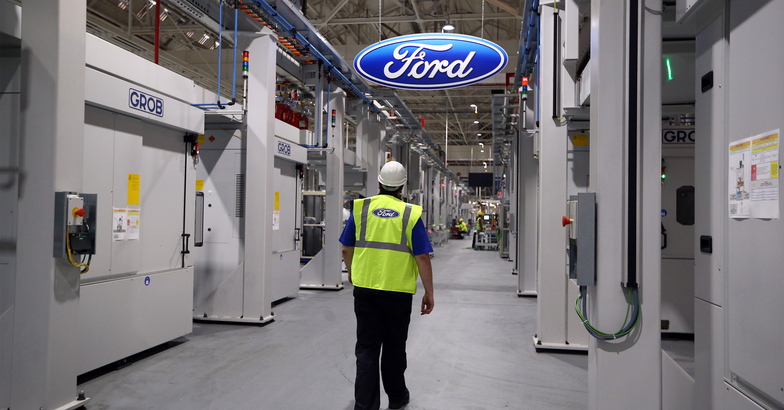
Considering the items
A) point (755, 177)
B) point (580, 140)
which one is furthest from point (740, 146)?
point (580, 140)

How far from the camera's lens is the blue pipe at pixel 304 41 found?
5629 mm

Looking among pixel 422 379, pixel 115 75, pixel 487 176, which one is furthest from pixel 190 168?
pixel 487 176

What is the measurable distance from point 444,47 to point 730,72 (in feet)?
9.83

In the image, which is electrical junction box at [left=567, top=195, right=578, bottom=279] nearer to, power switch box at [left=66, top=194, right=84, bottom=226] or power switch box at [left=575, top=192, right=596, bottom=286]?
power switch box at [left=575, top=192, right=596, bottom=286]

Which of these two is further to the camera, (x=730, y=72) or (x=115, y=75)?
(x=115, y=75)

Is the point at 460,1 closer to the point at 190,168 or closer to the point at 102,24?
the point at 102,24

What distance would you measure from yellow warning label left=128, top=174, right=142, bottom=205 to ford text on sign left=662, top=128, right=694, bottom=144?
16.8ft

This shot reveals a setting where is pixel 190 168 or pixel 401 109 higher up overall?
pixel 401 109

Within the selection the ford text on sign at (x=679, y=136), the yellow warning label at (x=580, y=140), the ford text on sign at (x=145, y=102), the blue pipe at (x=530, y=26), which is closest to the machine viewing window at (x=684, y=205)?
the ford text on sign at (x=679, y=136)

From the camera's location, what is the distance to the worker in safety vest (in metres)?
3.16

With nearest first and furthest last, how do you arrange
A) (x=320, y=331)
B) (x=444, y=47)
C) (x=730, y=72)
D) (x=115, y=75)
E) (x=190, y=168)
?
1. (x=730, y=72)
2. (x=115, y=75)
3. (x=444, y=47)
4. (x=190, y=168)
5. (x=320, y=331)

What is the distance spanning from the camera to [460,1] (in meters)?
11.8

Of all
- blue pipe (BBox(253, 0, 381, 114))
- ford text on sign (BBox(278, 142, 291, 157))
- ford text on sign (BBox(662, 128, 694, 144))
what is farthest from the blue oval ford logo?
ford text on sign (BBox(278, 142, 291, 157))

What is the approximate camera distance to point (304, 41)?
6738mm
